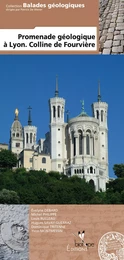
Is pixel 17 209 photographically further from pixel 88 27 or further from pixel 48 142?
pixel 48 142

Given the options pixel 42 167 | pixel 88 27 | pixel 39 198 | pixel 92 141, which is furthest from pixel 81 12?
pixel 42 167

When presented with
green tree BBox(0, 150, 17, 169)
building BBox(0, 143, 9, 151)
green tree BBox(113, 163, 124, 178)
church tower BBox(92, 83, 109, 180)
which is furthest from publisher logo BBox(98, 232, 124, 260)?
building BBox(0, 143, 9, 151)

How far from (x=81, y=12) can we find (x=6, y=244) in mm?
4232

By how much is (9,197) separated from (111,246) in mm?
2741

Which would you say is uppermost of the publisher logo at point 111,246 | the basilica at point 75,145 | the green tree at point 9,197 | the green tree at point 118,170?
the basilica at point 75,145

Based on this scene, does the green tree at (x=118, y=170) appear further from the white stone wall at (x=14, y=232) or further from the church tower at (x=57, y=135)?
the white stone wall at (x=14, y=232)

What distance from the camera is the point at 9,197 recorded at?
43.8 feet

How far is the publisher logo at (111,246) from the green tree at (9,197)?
2.29 metres

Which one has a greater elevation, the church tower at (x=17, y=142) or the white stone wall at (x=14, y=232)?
the church tower at (x=17, y=142)

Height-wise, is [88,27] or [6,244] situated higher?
[88,27]

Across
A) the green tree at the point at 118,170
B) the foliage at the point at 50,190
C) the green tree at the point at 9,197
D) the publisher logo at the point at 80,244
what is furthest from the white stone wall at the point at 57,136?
the publisher logo at the point at 80,244

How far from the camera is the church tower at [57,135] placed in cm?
1692

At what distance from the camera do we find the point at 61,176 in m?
16.6

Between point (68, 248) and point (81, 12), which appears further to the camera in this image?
point (68, 248)
